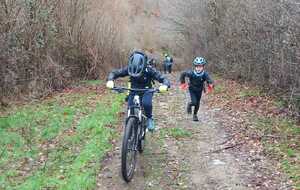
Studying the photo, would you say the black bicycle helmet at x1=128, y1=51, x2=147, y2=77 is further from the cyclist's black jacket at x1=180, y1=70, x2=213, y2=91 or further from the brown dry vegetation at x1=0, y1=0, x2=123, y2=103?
the brown dry vegetation at x1=0, y1=0, x2=123, y2=103

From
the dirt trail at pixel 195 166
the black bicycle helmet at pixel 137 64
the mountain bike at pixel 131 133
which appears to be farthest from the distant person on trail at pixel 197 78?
the mountain bike at pixel 131 133

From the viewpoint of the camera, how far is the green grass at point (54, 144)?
9.10 m

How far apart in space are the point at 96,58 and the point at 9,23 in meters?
9.37

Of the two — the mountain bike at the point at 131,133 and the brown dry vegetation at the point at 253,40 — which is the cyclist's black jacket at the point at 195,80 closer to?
the brown dry vegetation at the point at 253,40

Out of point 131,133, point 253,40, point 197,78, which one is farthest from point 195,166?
point 253,40

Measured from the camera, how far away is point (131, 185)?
28.2 feet

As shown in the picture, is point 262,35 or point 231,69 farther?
point 231,69

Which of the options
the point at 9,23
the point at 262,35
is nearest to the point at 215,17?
the point at 262,35

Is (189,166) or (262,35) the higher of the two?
(262,35)

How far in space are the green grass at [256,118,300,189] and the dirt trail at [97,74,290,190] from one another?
0.98 feet

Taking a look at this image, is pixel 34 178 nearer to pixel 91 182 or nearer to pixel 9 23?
pixel 91 182

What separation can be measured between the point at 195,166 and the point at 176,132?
276 cm

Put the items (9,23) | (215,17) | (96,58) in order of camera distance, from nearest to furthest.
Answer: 1. (9,23)
2. (96,58)
3. (215,17)

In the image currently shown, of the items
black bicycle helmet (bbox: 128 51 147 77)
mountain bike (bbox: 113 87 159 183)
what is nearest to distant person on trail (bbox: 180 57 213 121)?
black bicycle helmet (bbox: 128 51 147 77)
